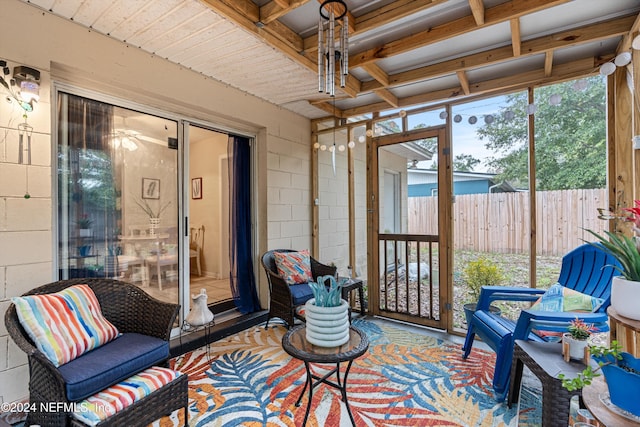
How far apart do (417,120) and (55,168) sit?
3.55 meters

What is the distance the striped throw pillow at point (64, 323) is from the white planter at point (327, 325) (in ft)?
4.41

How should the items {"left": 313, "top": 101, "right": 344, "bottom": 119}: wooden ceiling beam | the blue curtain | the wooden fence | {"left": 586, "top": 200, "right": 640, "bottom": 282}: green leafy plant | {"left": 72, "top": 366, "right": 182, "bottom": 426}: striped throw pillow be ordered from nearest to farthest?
{"left": 586, "top": 200, "right": 640, "bottom": 282}: green leafy plant < {"left": 72, "top": 366, "right": 182, "bottom": 426}: striped throw pillow < the wooden fence < the blue curtain < {"left": 313, "top": 101, "right": 344, "bottom": 119}: wooden ceiling beam

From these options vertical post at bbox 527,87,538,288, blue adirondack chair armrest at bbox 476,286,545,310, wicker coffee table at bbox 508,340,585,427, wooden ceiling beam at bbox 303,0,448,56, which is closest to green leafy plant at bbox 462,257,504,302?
vertical post at bbox 527,87,538,288

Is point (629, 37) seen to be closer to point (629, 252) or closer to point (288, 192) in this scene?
point (629, 252)

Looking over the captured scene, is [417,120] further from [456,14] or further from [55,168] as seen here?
[55,168]

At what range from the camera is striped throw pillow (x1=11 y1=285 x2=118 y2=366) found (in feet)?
5.33

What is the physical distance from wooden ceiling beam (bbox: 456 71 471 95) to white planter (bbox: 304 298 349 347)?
260cm

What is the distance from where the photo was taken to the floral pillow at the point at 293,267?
346 centimetres

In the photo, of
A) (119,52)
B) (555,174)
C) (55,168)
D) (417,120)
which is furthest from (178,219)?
(555,174)

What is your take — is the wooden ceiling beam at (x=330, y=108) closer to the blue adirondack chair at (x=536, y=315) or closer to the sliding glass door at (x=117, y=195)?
the sliding glass door at (x=117, y=195)

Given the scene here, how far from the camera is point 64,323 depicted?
174 centimetres

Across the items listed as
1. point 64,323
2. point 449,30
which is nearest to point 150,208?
point 64,323

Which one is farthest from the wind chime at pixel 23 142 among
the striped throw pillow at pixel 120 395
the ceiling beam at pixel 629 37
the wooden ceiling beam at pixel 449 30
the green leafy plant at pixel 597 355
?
the ceiling beam at pixel 629 37

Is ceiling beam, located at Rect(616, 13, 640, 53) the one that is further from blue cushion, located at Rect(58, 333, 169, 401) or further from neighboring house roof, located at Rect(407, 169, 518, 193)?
blue cushion, located at Rect(58, 333, 169, 401)
